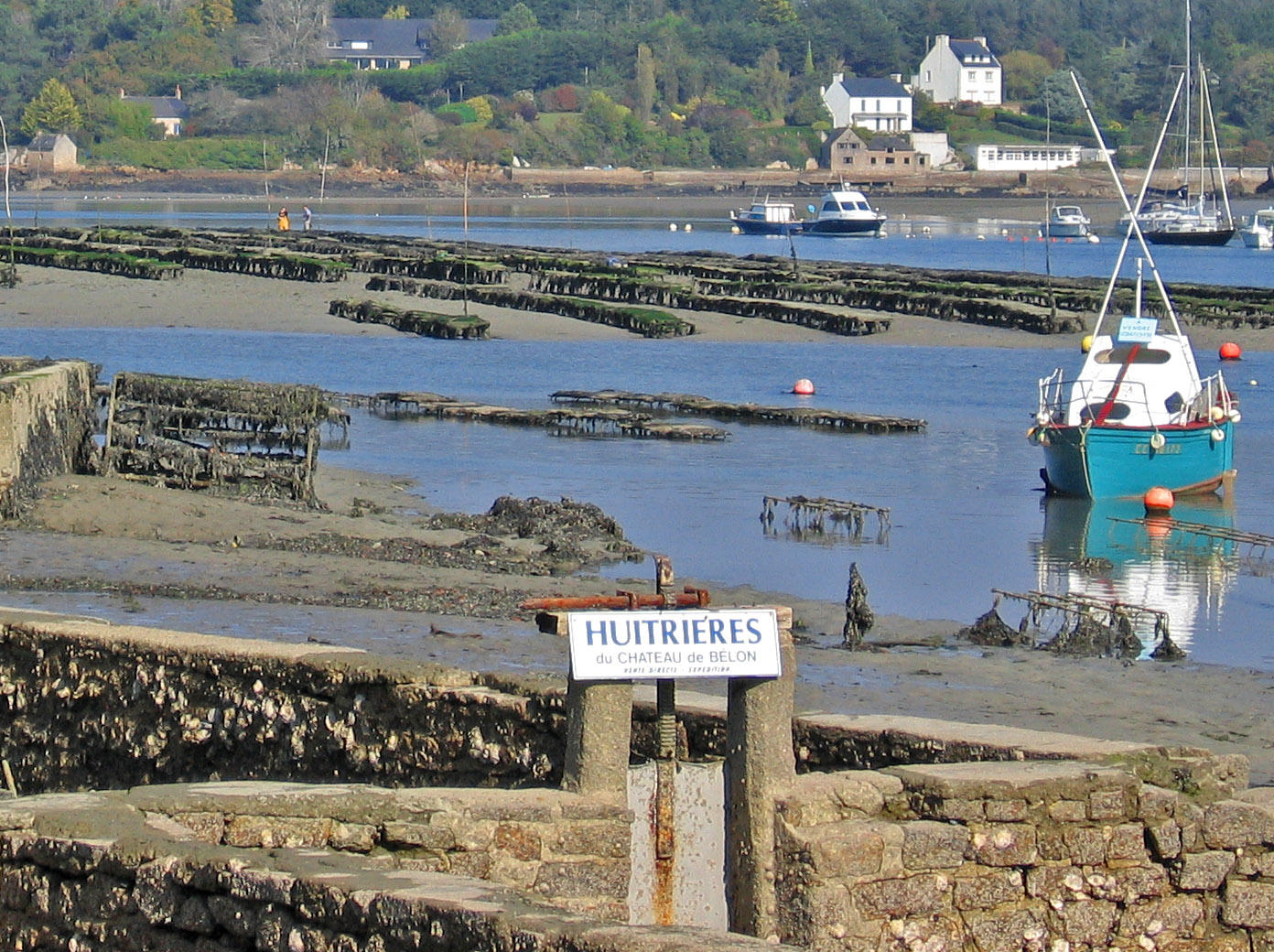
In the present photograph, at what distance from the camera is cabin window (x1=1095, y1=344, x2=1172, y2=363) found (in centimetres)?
2833

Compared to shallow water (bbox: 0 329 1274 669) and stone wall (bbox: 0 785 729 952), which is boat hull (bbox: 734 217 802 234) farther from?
stone wall (bbox: 0 785 729 952)

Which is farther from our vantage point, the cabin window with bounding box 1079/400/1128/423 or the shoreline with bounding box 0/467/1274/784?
the cabin window with bounding box 1079/400/1128/423

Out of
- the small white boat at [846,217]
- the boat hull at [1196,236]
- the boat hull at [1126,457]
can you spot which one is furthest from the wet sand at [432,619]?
the boat hull at [1196,236]

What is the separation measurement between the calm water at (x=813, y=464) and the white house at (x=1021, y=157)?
138246mm

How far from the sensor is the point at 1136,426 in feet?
92.4

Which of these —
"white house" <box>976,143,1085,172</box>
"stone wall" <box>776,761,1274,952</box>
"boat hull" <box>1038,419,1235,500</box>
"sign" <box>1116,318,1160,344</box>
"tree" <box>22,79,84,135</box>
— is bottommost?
"boat hull" <box>1038,419,1235,500</box>

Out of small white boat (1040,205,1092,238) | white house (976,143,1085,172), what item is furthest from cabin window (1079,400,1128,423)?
white house (976,143,1085,172)

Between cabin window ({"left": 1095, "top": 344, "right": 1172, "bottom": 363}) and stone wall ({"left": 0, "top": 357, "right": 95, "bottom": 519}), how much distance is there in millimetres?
13506

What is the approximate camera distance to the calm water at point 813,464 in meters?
22.4

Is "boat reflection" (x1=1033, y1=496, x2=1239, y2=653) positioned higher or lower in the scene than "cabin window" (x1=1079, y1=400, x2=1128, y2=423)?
lower

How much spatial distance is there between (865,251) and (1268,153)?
346ft

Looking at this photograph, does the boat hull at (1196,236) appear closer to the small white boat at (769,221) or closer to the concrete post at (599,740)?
the small white boat at (769,221)

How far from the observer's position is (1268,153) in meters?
198

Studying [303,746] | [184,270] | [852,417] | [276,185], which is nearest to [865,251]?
[184,270]
